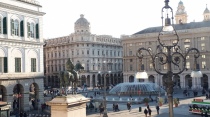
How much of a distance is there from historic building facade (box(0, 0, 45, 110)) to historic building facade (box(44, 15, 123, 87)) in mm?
46517

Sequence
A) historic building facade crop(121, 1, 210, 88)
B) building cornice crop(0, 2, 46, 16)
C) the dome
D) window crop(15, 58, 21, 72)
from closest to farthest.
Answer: building cornice crop(0, 2, 46, 16)
window crop(15, 58, 21, 72)
the dome
historic building facade crop(121, 1, 210, 88)

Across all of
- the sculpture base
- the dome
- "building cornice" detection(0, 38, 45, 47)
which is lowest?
the dome

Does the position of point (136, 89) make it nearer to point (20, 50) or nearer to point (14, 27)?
point (20, 50)

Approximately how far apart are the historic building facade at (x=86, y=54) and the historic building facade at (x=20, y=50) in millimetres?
46517

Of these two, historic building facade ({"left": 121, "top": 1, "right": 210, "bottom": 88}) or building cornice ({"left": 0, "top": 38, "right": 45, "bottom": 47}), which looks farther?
historic building facade ({"left": 121, "top": 1, "right": 210, "bottom": 88})

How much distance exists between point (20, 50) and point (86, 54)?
55088mm

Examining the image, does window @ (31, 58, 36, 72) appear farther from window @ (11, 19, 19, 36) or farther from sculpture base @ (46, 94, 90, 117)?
sculpture base @ (46, 94, 90, 117)

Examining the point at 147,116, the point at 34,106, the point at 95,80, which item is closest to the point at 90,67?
the point at 95,80

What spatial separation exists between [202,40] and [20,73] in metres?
52.7

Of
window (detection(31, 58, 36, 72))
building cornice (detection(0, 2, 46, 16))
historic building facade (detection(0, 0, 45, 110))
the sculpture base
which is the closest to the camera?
the sculpture base

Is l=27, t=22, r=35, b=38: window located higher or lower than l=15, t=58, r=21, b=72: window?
higher

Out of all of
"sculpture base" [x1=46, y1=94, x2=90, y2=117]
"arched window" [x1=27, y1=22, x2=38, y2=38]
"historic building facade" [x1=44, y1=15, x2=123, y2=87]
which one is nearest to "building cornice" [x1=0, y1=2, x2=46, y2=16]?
"arched window" [x1=27, y1=22, x2=38, y2=38]

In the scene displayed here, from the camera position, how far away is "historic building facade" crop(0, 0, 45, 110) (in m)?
36.5

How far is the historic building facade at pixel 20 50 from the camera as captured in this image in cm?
3653
